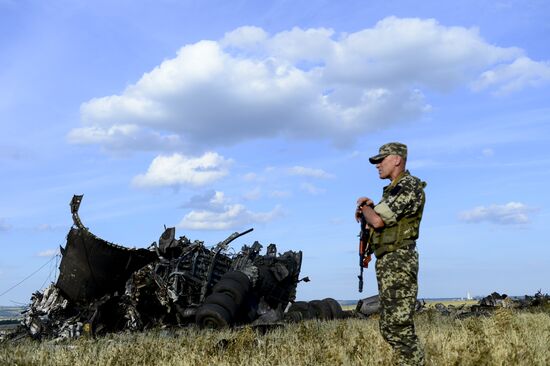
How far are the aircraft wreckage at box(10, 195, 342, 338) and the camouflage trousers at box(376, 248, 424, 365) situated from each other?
27.8 ft

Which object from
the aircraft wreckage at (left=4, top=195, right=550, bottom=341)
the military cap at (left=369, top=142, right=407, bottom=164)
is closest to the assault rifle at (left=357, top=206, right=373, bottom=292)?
the military cap at (left=369, top=142, right=407, bottom=164)

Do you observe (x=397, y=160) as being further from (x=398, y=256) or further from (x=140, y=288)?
(x=140, y=288)

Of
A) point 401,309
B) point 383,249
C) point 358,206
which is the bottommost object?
point 401,309

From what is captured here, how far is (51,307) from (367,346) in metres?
10.1

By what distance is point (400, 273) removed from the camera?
17.5 ft

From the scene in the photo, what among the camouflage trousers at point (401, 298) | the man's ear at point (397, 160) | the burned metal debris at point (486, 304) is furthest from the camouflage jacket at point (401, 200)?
the burned metal debris at point (486, 304)

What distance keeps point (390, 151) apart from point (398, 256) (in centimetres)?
99

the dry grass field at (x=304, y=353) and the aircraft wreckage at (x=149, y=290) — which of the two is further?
the aircraft wreckage at (x=149, y=290)

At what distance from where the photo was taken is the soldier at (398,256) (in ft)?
17.4

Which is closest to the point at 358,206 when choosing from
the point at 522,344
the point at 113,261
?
the point at 522,344

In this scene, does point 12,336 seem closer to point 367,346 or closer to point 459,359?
point 367,346

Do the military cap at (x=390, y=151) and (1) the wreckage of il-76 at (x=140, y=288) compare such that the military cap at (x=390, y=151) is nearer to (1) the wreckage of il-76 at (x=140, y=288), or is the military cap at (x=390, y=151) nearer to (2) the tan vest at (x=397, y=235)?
(2) the tan vest at (x=397, y=235)

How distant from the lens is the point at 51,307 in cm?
1504

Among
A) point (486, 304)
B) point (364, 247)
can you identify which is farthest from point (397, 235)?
point (486, 304)
